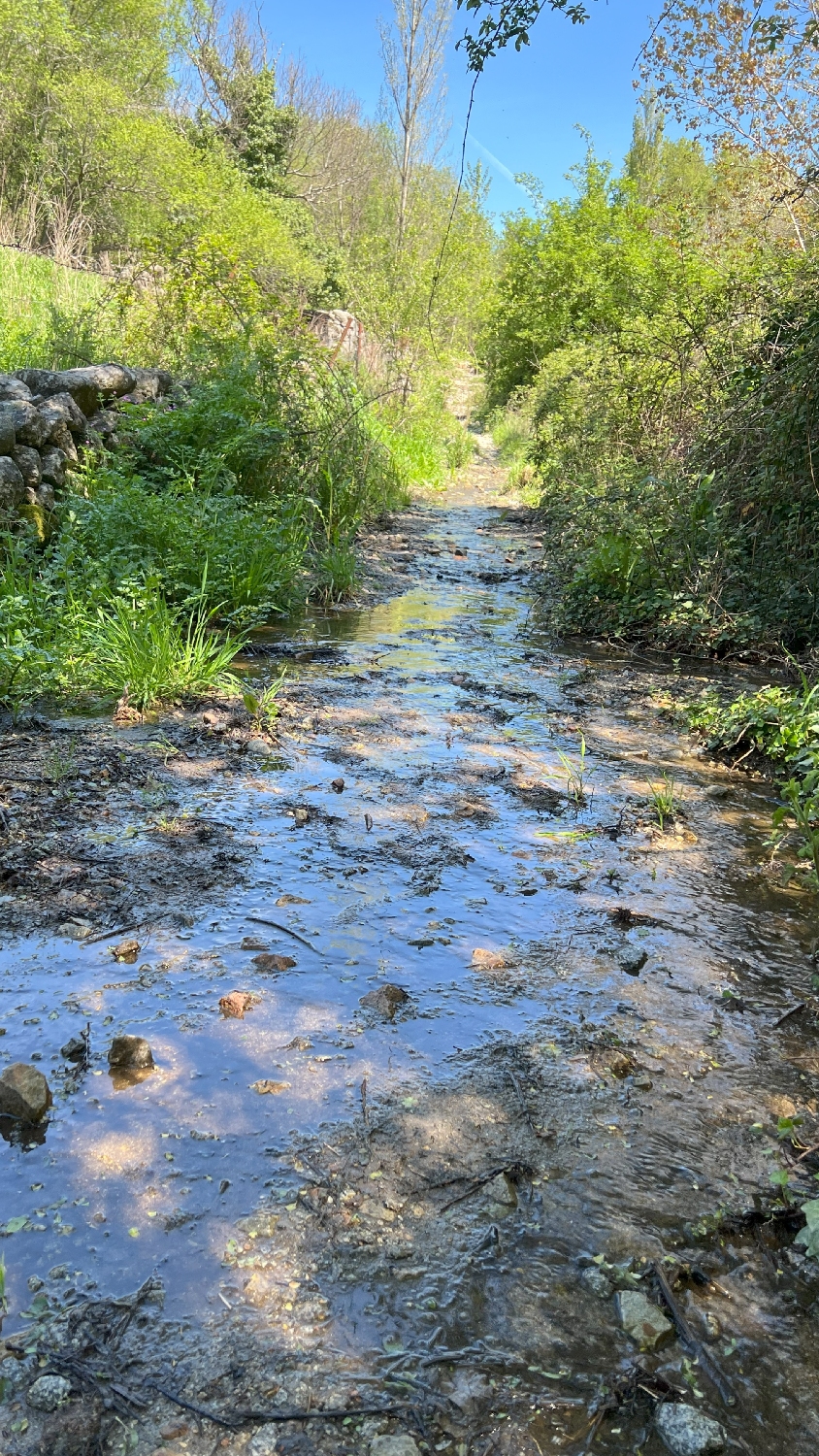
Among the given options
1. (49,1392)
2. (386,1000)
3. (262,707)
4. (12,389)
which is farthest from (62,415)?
(49,1392)

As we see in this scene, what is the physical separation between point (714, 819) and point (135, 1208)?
9.18 feet

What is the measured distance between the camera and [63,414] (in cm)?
640

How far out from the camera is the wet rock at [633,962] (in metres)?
2.75

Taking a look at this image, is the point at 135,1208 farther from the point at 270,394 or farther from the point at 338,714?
the point at 270,394

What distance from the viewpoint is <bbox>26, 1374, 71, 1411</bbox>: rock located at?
4.67ft

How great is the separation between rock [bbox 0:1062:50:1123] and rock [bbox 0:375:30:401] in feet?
16.9

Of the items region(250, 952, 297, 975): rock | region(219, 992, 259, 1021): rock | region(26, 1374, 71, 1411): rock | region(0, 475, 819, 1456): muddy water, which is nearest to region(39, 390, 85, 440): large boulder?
region(0, 475, 819, 1456): muddy water

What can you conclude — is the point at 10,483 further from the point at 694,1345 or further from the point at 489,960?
the point at 694,1345

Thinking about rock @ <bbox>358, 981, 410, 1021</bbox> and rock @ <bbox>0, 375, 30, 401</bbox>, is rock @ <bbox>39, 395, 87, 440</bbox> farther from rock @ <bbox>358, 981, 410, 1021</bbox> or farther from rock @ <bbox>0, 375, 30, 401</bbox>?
rock @ <bbox>358, 981, 410, 1021</bbox>

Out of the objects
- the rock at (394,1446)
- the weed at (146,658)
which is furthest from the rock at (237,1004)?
the weed at (146,658)

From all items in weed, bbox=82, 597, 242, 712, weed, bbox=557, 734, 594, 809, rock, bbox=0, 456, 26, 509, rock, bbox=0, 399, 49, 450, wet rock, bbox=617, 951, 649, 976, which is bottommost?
wet rock, bbox=617, 951, 649, 976

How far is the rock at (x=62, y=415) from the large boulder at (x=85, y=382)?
0.16m

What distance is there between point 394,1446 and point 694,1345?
0.55 meters

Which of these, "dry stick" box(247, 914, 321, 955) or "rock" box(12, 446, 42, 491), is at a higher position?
"rock" box(12, 446, 42, 491)
